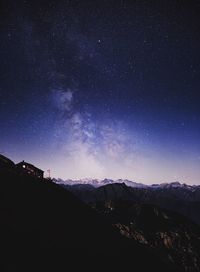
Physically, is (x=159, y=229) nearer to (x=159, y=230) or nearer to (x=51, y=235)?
(x=159, y=230)

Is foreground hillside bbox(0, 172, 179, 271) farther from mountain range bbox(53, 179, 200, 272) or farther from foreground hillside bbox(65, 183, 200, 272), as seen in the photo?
mountain range bbox(53, 179, 200, 272)

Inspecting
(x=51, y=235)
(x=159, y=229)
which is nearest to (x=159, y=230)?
(x=159, y=229)

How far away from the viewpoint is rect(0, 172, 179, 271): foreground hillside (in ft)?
56.9

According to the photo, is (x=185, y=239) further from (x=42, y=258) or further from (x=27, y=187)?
(x=42, y=258)

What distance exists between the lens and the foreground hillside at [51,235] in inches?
682

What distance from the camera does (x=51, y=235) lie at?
2225cm

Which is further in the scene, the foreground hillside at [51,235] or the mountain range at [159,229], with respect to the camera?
the mountain range at [159,229]

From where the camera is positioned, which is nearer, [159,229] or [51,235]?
[51,235]

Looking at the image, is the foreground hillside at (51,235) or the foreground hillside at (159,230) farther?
the foreground hillside at (159,230)

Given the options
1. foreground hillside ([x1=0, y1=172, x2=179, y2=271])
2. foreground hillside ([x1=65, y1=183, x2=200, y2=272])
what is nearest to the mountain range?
foreground hillside ([x1=65, y1=183, x2=200, y2=272])

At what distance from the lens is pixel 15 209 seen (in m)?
23.7

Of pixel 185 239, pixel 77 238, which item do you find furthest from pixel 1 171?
pixel 185 239

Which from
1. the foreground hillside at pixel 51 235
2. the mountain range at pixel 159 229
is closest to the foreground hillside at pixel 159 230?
the mountain range at pixel 159 229

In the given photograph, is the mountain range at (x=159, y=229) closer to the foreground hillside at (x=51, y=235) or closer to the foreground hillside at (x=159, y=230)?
the foreground hillside at (x=159, y=230)
